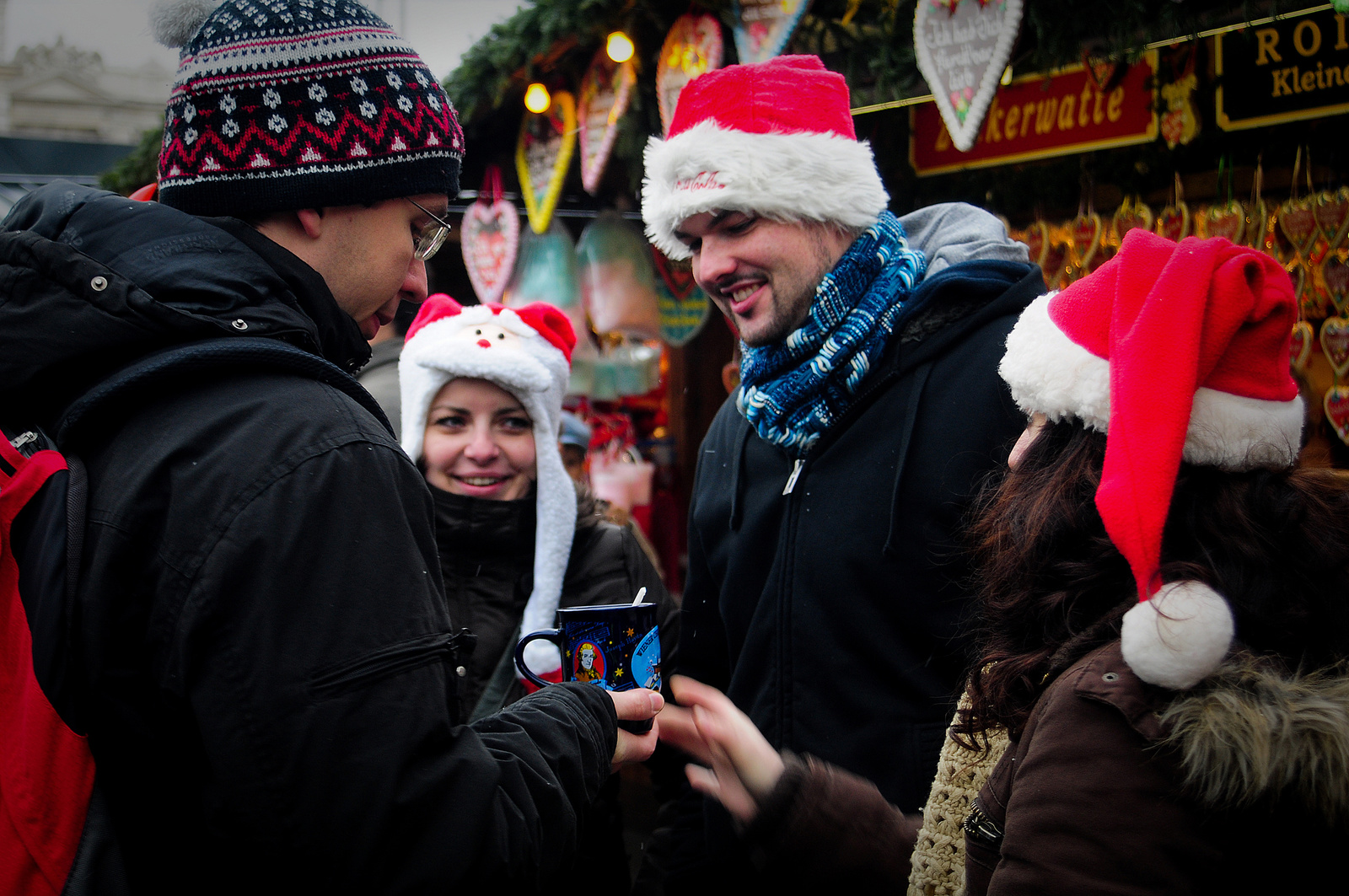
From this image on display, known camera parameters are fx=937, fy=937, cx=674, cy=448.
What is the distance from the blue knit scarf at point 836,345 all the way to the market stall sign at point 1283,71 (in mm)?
1460

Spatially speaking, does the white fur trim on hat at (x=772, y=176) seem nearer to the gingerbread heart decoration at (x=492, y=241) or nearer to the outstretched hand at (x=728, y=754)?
the outstretched hand at (x=728, y=754)

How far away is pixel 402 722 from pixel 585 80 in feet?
10.7

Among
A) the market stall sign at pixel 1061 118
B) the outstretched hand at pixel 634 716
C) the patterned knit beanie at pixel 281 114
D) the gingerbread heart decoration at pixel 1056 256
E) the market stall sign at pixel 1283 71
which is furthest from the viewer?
the gingerbread heart decoration at pixel 1056 256

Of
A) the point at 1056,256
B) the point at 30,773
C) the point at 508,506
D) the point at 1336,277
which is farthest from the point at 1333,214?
the point at 30,773

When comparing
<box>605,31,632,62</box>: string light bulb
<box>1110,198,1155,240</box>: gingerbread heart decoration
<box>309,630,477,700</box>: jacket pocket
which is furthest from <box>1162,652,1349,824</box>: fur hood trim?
<box>605,31,632,62</box>: string light bulb

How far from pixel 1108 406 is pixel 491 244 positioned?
3.69 meters

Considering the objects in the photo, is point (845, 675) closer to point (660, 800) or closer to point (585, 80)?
point (660, 800)

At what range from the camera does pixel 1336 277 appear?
2996 millimetres

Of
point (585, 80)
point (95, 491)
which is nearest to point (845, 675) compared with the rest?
point (95, 491)

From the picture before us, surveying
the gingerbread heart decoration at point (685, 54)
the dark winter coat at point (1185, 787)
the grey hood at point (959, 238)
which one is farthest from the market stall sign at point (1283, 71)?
the dark winter coat at point (1185, 787)

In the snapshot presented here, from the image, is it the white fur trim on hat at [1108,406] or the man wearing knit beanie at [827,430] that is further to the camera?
the man wearing knit beanie at [827,430]

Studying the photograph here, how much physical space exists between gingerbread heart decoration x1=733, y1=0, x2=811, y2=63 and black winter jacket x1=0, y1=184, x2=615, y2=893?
91.2 inches

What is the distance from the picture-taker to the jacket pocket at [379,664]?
0.94 metres

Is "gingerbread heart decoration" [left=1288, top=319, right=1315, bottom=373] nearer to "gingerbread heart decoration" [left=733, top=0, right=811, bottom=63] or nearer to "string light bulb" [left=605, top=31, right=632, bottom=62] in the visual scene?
"gingerbread heart decoration" [left=733, top=0, right=811, bottom=63]
